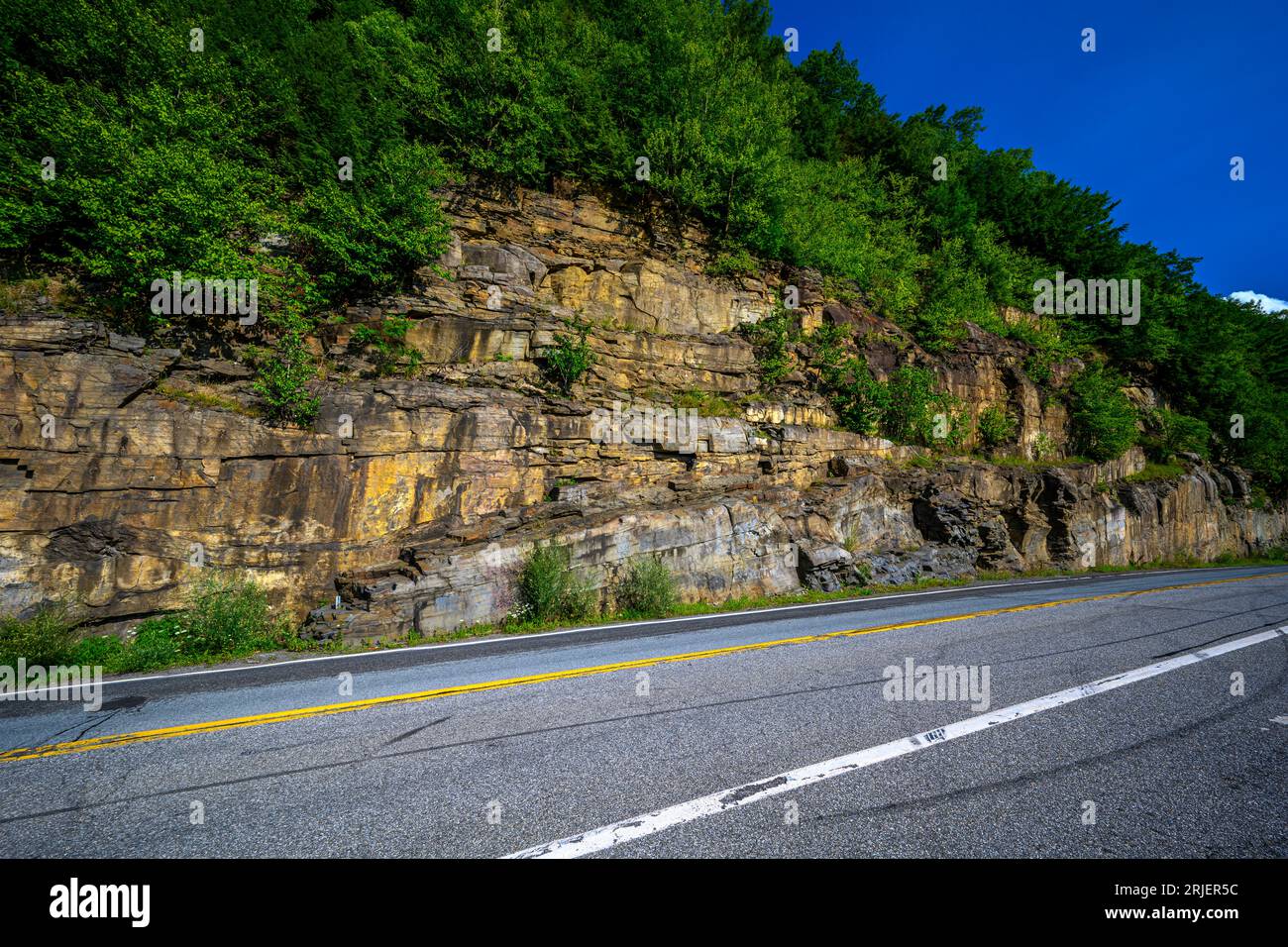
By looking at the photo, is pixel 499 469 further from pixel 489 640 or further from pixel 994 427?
pixel 994 427

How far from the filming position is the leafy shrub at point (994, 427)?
21.6m

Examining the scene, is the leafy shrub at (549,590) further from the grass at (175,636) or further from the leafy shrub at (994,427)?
the leafy shrub at (994,427)

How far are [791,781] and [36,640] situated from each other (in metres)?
10.7

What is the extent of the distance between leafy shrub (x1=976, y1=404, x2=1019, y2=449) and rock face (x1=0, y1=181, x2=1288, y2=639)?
0.91 m

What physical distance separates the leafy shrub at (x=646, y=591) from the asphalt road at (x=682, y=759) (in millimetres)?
4492

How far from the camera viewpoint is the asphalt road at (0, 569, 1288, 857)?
2.53 metres

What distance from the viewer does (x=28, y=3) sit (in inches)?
482

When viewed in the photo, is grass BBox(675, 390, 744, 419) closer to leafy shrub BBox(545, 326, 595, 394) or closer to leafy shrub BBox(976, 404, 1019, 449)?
leafy shrub BBox(545, 326, 595, 394)

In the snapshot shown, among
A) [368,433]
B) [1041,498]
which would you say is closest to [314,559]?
[368,433]

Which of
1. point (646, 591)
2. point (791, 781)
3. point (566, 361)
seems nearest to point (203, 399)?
point (566, 361)

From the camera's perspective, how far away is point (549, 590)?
33.6ft

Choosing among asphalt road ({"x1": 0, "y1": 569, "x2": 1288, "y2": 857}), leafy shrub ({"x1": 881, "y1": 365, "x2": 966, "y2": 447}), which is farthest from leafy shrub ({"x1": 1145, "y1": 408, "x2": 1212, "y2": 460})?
asphalt road ({"x1": 0, "y1": 569, "x2": 1288, "y2": 857})

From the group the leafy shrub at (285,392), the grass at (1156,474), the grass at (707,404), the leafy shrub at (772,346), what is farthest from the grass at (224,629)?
the grass at (1156,474)
